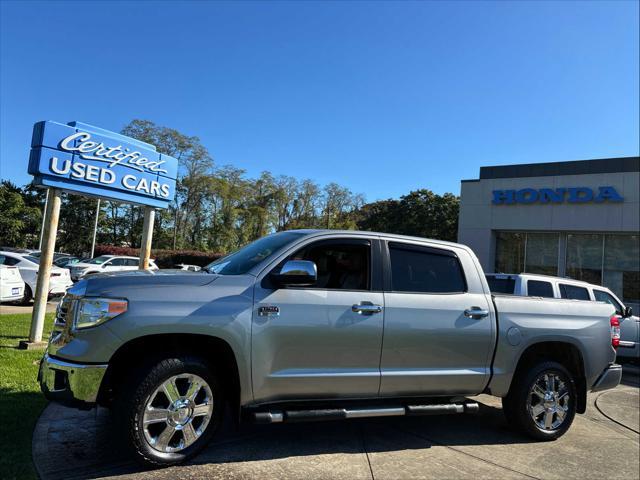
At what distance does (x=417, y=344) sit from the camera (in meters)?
4.36

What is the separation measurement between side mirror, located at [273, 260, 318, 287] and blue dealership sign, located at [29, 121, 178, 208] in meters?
5.32

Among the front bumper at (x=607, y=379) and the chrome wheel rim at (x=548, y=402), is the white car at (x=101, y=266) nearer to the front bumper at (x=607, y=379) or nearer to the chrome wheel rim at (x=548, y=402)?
the chrome wheel rim at (x=548, y=402)

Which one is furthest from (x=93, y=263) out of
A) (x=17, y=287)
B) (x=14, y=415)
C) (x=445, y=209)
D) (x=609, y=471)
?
(x=445, y=209)

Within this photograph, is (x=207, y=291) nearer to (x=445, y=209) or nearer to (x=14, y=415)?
(x=14, y=415)

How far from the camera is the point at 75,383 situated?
3404 millimetres

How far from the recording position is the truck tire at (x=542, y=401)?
4.93m

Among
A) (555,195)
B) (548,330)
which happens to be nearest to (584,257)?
(555,195)

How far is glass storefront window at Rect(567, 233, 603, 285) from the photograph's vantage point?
18562 mm

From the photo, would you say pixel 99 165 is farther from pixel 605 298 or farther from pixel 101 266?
pixel 101 266

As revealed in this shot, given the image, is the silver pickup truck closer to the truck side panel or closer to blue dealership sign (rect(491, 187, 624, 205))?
the truck side panel

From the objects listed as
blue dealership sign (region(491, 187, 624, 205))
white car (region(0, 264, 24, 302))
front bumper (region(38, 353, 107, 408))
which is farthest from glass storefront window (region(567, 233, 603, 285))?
front bumper (region(38, 353, 107, 408))

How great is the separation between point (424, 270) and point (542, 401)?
6.35ft

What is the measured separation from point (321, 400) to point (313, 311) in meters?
0.77

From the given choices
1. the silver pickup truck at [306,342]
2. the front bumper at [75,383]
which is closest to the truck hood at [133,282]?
the silver pickup truck at [306,342]
